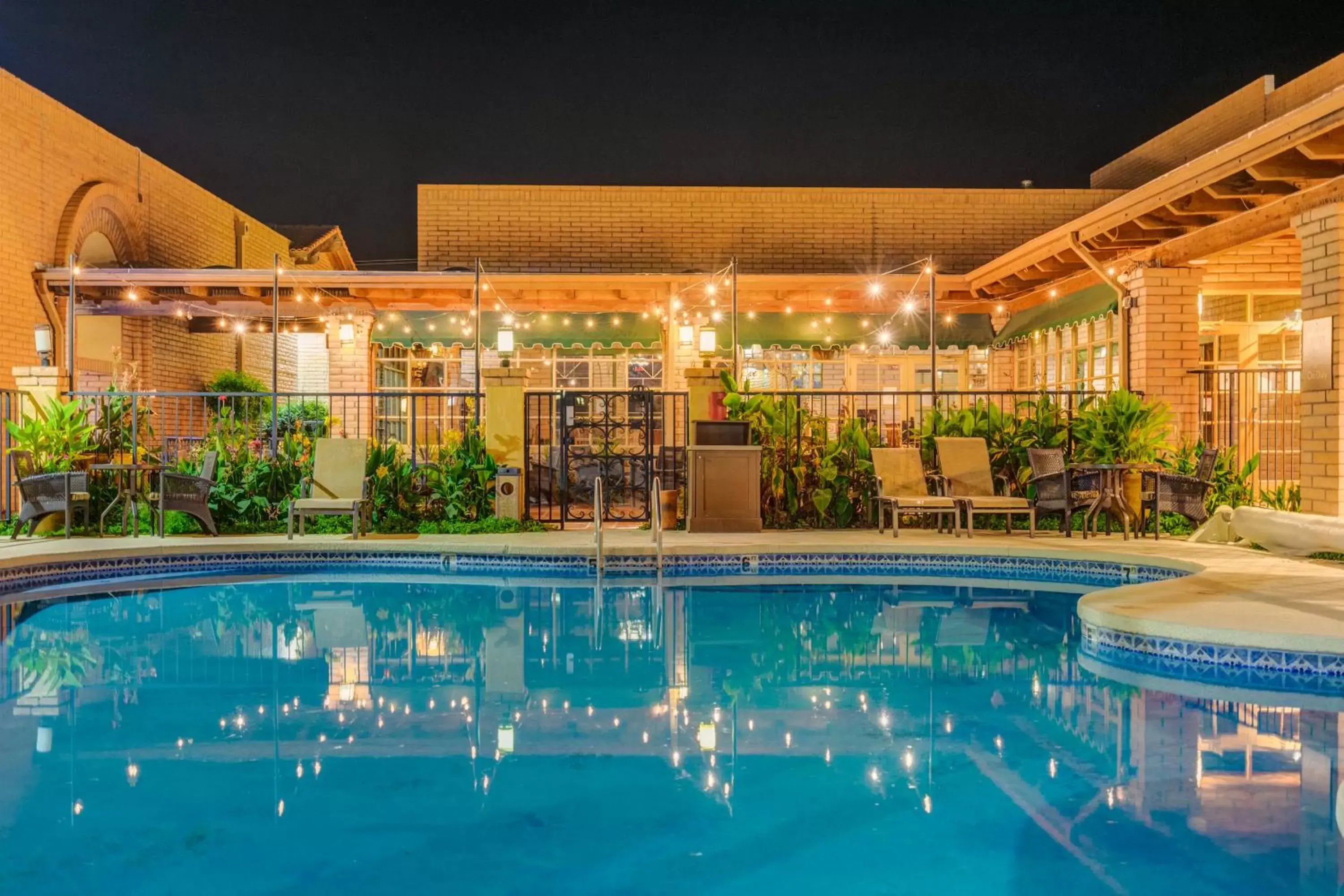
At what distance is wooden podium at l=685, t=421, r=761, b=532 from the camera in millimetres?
8969

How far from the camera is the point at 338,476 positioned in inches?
354

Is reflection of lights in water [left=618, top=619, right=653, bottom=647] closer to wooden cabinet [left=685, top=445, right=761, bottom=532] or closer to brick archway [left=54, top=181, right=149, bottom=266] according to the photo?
wooden cabinet [left=685, top=445, right=761, bottom=532]

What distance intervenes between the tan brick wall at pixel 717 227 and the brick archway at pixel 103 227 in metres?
4.16

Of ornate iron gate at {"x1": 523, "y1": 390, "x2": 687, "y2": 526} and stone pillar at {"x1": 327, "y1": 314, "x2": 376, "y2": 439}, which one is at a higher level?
stone pillar at {"x1": 327, "y1": 314, "x2": 376, "y2": 439}

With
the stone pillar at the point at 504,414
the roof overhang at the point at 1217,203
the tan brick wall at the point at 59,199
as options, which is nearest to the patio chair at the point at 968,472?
the roof overhang at the point at 1217,203

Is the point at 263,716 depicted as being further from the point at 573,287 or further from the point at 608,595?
the point at 573,287

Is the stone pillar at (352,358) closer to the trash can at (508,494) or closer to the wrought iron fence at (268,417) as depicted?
the wrought iron fence at (268,417)

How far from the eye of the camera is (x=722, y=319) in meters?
13.4

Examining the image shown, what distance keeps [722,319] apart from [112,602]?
8.66 metres

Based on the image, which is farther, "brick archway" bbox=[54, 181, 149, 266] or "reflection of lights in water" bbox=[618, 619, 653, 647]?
"brick archway" bbox=[54, 181, 149, 266]

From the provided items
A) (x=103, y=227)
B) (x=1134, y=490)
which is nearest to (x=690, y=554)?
(x=1134, y=490)

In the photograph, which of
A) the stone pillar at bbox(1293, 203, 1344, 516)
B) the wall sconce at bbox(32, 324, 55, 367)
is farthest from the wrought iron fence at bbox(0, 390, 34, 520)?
the stone pillar at bbox(1293, 203, 1344, 516)

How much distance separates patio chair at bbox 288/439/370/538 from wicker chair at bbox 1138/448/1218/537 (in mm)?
7169

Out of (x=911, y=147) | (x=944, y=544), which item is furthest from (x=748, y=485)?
(x=911, y=147)
